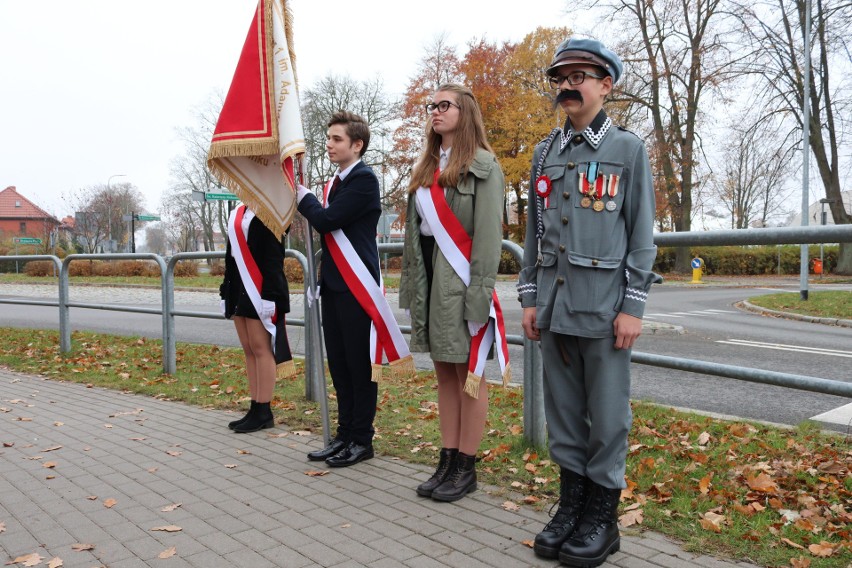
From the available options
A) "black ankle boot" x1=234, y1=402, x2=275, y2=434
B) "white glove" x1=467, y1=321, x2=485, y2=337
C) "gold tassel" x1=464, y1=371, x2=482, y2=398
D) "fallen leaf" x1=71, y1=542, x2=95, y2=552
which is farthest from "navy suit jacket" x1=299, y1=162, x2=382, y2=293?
"fallen leaf" x1=71, y1=542, x2=95, y2=552

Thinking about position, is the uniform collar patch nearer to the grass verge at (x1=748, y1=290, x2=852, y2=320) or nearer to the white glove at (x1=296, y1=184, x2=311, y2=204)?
the grass verge at (x1=748, y1=290, x2=852, y2=320)

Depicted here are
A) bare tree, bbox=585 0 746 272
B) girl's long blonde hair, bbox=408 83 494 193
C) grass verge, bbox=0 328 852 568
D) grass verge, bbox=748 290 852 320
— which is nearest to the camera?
grass verge, bbox=0 328 852 568

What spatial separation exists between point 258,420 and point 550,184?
124 inches

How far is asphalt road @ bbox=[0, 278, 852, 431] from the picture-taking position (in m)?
5.84

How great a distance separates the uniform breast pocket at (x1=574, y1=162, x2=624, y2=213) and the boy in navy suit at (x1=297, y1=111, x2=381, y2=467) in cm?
162

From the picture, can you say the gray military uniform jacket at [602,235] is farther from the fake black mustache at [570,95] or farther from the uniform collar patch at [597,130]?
the fake black mustache at [570,95]

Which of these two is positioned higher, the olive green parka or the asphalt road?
the olive green parka

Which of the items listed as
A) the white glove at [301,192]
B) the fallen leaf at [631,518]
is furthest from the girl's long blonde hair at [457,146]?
the fallen leaf at [631,518]

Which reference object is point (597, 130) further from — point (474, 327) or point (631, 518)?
point (631, 518)

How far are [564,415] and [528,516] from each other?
26.7 inches

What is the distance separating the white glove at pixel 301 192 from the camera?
4.48m

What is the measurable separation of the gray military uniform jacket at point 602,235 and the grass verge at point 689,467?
3.59 feet

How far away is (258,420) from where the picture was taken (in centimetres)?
537

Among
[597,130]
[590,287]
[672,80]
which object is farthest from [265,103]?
[672,80]
